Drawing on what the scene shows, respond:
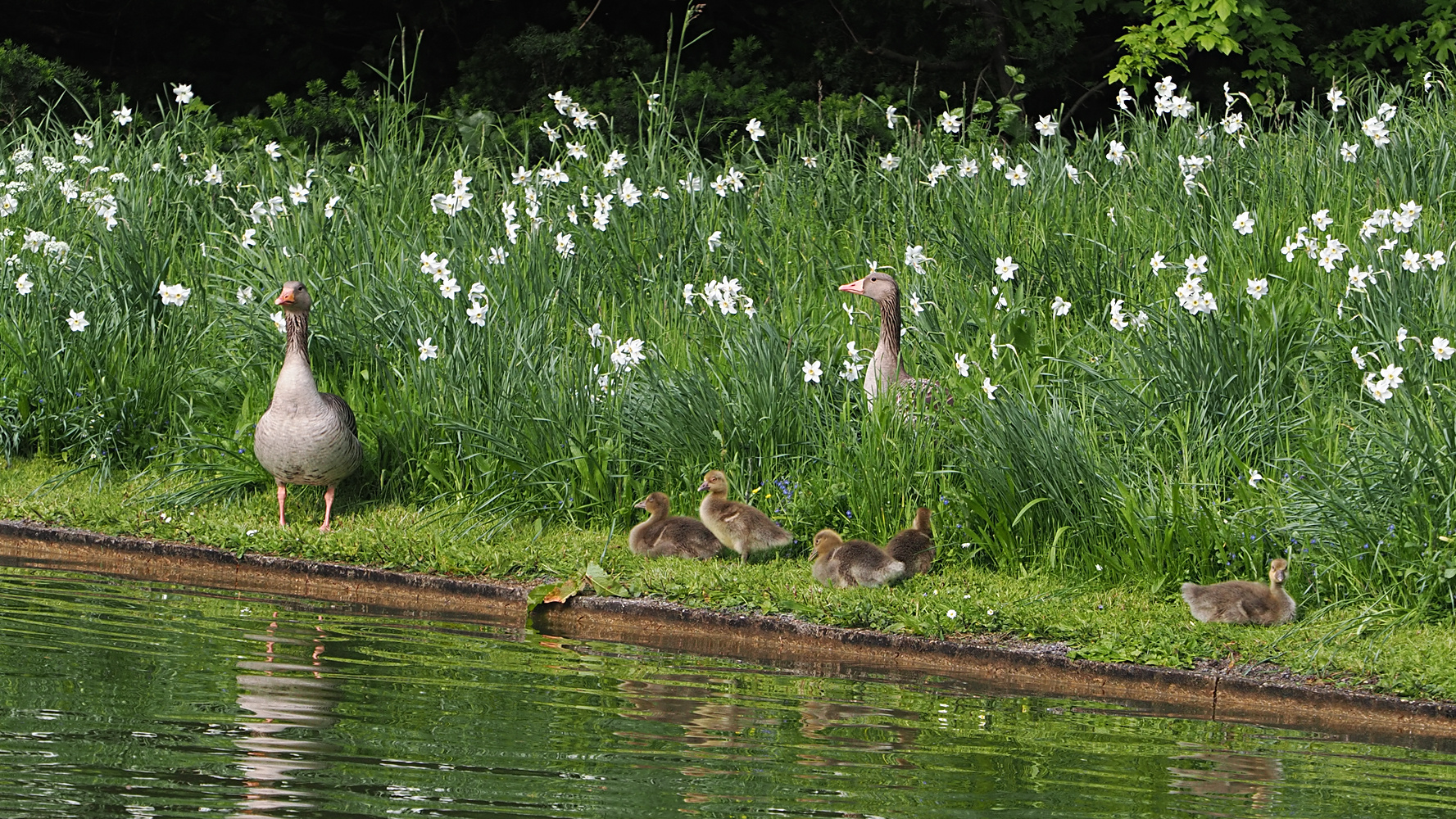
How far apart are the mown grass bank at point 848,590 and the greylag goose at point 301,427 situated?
337mm

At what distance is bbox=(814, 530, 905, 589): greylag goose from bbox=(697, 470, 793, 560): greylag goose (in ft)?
1.55

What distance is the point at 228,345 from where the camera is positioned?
34.5 ft

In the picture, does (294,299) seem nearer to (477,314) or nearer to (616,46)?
(477,314)

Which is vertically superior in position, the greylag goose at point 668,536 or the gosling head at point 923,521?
the gosling head at point 923,521

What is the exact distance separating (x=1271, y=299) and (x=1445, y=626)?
2449mm

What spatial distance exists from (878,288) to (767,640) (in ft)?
8.57

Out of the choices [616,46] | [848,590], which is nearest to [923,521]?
[848,590]

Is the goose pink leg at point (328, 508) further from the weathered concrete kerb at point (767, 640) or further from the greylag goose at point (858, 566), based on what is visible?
the greylag goose at point (858, 566)

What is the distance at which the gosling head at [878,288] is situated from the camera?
30.6ft

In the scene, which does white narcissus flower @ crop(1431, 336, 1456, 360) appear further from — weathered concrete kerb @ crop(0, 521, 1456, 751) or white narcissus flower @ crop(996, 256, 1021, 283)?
white narcissus flower @ crop(996, 256, 1021, 283)

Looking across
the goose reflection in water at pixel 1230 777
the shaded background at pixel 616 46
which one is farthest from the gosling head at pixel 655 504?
the shaded background at pixel 616 46

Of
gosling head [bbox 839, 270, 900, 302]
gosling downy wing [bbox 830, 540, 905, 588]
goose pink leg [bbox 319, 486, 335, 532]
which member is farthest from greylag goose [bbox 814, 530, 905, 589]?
goose pink leg [bbox 319, 486, 335, 532]

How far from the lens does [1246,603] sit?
23.6ft

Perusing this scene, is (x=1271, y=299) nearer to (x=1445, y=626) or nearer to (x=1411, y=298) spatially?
(x=1411, y=298)
